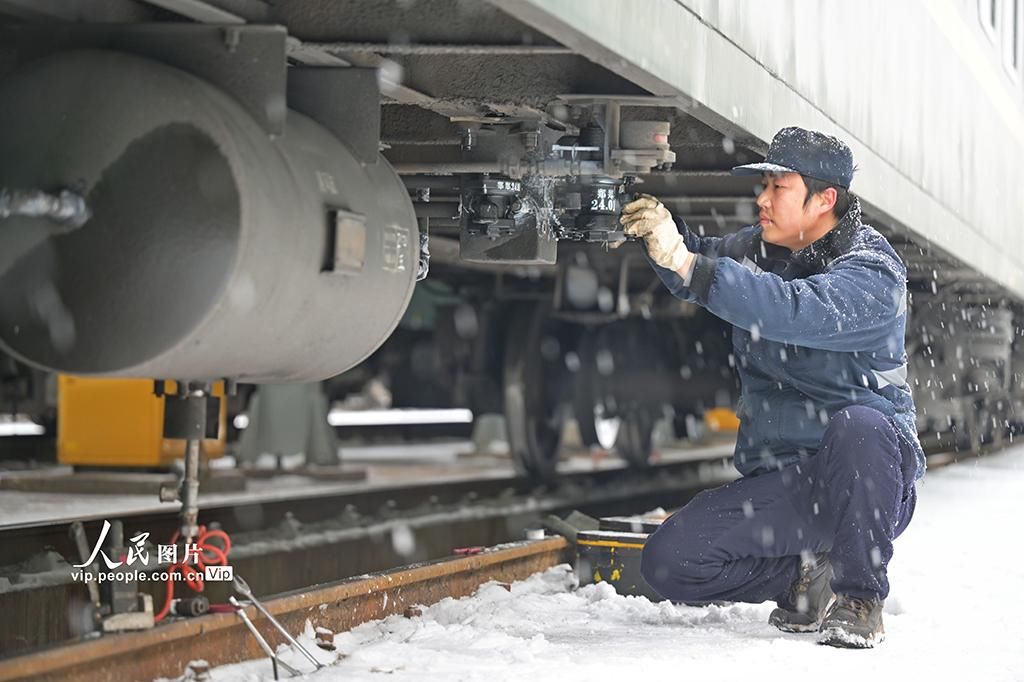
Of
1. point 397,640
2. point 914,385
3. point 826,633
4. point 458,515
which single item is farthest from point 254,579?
point 914,385

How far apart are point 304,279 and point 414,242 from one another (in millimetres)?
635

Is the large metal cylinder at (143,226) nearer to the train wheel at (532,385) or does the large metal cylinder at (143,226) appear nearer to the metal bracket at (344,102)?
the metal bracket at (344,102)

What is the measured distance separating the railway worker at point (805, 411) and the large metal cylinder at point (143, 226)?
1377 mm

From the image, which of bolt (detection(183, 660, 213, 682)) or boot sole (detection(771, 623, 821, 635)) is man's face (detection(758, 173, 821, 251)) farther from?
bolt (detection(183, 660, 213, 682))

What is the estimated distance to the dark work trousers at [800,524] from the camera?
13.7 ft

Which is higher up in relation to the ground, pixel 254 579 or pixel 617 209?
pixel 617 209

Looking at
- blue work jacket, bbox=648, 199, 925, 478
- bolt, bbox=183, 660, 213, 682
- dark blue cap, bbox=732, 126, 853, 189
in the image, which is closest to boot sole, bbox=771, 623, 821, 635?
blue work jacket, bbox=648, 199, 925, 478

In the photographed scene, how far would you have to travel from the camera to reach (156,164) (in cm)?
289

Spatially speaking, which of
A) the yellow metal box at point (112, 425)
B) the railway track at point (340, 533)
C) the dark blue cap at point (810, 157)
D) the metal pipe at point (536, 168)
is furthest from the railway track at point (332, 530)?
the dark blue cap at point (810, 157)

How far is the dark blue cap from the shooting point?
14.5ft

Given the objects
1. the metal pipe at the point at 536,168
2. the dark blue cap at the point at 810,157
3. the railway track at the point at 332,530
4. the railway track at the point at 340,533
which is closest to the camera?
the dark blue cap at the point at 810,157

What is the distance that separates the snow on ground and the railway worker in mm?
178

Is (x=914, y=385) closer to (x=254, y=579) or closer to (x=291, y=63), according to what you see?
(x=254, y=579)

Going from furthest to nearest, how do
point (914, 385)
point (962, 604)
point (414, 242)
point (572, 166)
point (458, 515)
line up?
point (914, 385), point (458, 515), point (962, 604), point (572, 166), point (414, 242)
